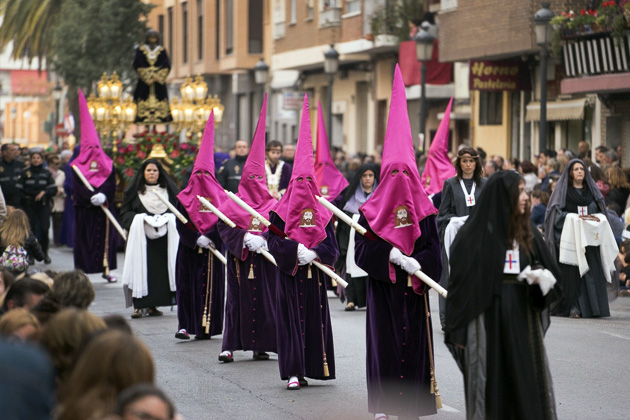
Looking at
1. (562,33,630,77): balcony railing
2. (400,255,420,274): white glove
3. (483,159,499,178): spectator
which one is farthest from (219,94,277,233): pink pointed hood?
(562,33,630,77): balcony railing

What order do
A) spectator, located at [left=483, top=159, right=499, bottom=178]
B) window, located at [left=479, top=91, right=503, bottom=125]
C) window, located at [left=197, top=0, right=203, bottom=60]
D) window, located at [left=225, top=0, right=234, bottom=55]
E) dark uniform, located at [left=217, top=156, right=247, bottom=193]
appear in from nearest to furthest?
dark uniform, located at [left=217, top=156, right=247, bottom=193] → spectator, located at [left=483, top=159, right=499, bottom=178] → window, located at [left=479, top=91, right=503, bottom=125] → window, located at [left=225, top=0, right=234, bottom=55] → window, located at [left=197, top=0, right=203, bottom=60]

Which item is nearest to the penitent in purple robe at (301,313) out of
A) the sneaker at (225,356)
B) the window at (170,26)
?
the sneaker at (225,356)

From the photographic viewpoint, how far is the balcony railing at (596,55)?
2230 centimetres

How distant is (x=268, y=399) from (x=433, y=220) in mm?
2029

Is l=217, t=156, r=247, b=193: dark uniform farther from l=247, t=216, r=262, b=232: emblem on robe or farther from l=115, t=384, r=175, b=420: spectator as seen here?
l=115, t=384, r=175, b=420: spectator

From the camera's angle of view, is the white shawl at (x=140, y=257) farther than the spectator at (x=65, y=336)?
Yes

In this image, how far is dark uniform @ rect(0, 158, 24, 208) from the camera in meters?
20.9

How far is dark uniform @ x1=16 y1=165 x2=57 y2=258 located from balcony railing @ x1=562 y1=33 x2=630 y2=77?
9.53 m

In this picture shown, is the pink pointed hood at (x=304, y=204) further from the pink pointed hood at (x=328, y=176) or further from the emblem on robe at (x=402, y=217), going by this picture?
the pink pointed hood at (x=328, y=176)

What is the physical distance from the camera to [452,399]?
9836mm

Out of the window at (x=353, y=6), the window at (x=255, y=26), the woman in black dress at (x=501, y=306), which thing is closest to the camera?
the woman in black dress at (x=501, y=306)

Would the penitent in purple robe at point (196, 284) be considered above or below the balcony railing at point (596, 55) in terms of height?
below

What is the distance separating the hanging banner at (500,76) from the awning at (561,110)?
1.94 feet

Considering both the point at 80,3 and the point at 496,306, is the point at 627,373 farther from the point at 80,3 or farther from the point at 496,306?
the point at 80,3
